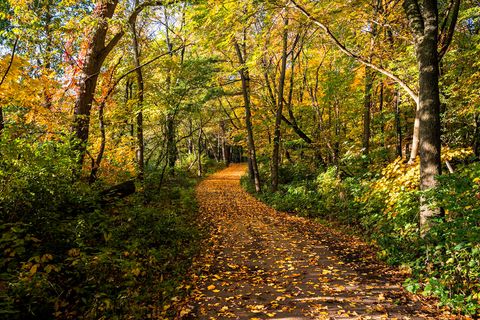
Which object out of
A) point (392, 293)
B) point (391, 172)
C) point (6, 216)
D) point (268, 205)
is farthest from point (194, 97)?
point (392, 293)

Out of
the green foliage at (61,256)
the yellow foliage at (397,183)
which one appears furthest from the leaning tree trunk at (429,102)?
the green foliage at (61,256)

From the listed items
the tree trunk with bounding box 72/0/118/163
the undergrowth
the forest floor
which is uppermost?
the tree trunk with bounding box 72/0/118/163

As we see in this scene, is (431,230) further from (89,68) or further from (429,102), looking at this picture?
(89,68)

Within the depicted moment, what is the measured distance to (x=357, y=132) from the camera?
19125 millimetres

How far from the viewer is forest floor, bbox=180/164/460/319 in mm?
4113

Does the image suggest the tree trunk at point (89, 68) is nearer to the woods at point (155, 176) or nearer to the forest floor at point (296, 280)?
the woods at point (155, 176)

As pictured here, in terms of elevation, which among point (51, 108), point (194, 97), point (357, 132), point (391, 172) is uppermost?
point (194, 97)

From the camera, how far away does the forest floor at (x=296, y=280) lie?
411 centimetres

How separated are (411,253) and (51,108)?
10.2 m

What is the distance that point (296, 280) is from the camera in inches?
205

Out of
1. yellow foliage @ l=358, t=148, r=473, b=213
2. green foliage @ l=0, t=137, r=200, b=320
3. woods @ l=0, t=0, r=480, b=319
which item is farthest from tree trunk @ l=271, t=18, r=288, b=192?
green foliage @ l=0, t=137, r=200, b=320

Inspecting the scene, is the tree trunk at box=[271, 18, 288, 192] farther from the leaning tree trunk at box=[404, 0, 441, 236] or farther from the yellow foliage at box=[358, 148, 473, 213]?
the leaning tree trunk at box=[404, 0, 441, 236]

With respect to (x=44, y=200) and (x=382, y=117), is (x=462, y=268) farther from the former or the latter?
(x=382, y=117)

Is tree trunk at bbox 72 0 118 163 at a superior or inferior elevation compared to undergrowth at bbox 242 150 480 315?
superior
